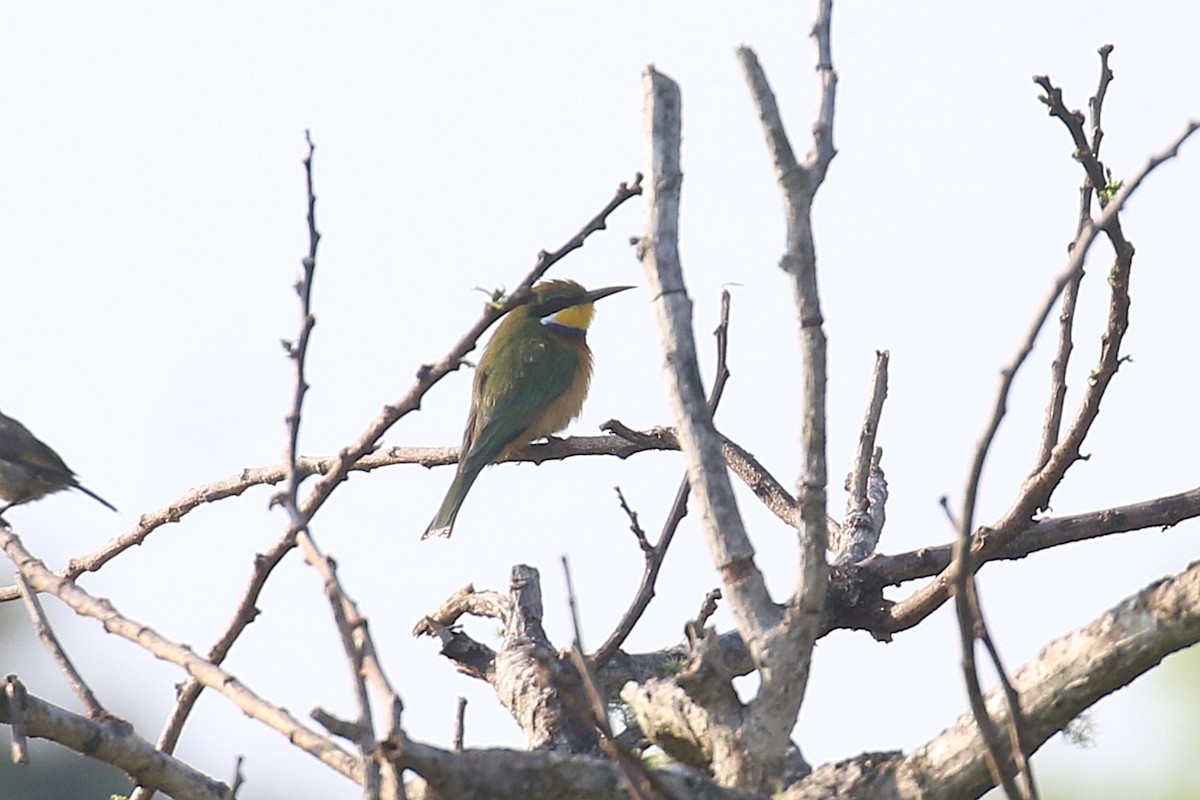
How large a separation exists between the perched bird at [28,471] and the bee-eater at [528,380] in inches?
59.9

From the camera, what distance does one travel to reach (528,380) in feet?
22.6

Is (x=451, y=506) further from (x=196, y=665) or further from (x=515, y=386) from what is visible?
(x=196, y=665)

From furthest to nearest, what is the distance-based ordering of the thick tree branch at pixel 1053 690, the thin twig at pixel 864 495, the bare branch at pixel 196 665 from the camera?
the thin twig at pixel 864 495
the bare branch at pixel 196 665
the thick tree branch at pixel 1053 690

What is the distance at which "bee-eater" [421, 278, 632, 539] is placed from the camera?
6465mm

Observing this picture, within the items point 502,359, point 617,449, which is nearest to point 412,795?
point 617,449

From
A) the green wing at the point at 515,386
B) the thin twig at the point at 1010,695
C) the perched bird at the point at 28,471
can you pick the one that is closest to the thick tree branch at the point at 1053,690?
the thin twig at the point at 1010,695

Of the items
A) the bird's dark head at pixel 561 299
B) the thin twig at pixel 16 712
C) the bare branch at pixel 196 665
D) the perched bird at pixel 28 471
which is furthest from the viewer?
the bird's dark head at pixel 561 299

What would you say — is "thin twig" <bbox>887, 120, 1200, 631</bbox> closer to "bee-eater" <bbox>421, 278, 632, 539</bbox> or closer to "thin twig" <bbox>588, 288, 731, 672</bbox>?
"thin twig" <bbox>588, 288, 731, 672</bbox>

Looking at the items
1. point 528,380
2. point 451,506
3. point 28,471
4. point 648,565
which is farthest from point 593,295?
point 648,565

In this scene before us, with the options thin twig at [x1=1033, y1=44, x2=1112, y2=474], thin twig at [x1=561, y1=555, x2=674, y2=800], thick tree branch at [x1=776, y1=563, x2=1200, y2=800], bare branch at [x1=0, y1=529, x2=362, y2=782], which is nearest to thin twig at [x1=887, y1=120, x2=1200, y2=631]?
thin twig at [x1=1033, y1=44, x2=1112, y2=474]

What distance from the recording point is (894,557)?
276 centimetres

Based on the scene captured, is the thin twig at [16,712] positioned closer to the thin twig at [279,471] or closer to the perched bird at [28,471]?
the thin twig at [279,471]

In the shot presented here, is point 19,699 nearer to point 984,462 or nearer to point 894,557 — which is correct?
point 984,462

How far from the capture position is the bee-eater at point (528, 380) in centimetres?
646
